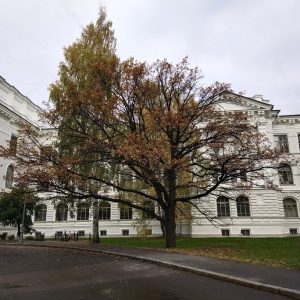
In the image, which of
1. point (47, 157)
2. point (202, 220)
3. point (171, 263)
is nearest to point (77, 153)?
point (47, 157)

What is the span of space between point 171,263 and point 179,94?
40.2ft

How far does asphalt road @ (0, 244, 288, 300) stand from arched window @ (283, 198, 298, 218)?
3316 centimetres

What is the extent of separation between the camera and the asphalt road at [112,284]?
730 cm

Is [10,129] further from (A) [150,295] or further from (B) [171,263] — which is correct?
(A) [150,295]

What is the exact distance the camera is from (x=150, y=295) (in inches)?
287

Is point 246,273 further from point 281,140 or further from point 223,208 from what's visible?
point 281,140

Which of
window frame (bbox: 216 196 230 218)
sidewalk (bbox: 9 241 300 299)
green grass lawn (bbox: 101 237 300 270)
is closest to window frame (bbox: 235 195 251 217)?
window frame (bbox: 216 196 230 218)

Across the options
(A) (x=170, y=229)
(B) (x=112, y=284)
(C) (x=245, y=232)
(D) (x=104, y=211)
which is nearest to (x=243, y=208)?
(C) (x=245, y=232)

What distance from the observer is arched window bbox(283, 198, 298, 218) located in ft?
132

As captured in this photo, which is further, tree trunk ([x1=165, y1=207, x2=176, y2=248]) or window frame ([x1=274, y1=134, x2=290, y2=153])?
window frame ([x1=274, y1=134, x2=290, y2=153])

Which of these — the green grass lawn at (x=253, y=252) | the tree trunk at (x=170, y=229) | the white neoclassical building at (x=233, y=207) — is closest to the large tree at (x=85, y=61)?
the tree trunk at (x=170, y=229)

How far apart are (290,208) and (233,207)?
7497 mm

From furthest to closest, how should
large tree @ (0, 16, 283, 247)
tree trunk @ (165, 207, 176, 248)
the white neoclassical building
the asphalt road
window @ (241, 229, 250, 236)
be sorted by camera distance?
the white neoclassical building, window @ (241, 229, 250, 236), tree trunk @ (165, 207, 176, 248), large tree @ (0, 16, 283, 247), the asphalt road

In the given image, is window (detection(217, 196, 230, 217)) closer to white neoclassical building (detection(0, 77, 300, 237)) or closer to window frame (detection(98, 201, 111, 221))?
white neoclassical building (detection(0, 77, 300, 237))
